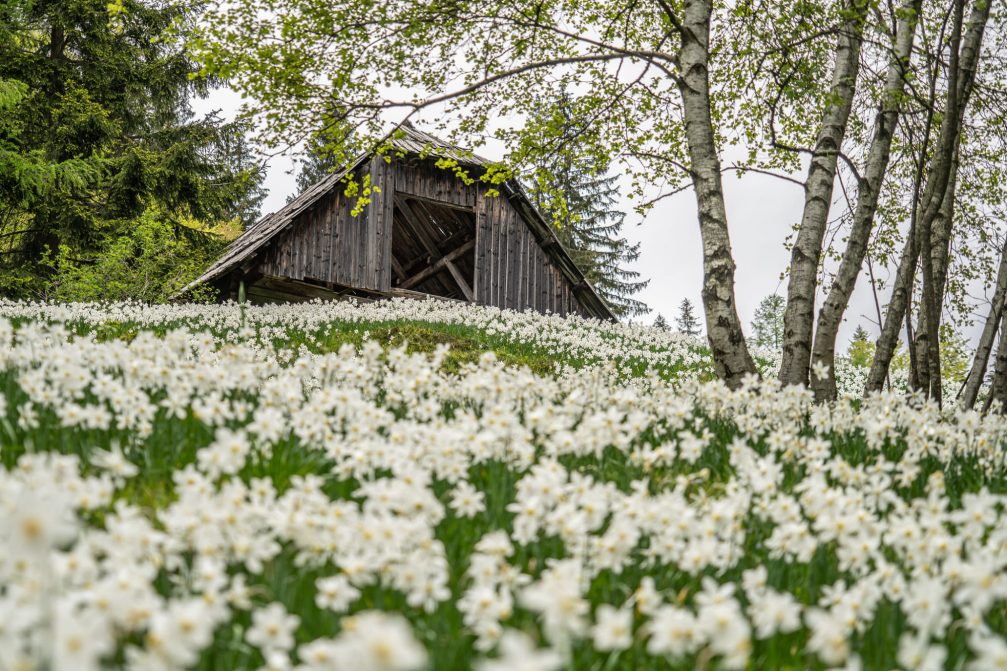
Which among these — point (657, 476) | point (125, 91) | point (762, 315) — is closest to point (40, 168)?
point (125, 91)

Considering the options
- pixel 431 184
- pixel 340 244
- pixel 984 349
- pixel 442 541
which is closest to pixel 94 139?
pixel 340 244

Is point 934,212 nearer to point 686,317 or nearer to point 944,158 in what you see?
point 944,158

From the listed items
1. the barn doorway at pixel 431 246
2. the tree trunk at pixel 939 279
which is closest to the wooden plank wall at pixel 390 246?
the barn doorway at pixel 431 246

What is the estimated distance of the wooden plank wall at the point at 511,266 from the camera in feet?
69.8

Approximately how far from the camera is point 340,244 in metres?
19.2

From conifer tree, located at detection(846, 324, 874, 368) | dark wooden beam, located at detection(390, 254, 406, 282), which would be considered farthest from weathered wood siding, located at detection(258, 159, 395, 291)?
conifer tree, located at detection(846, 324, 874, 368)

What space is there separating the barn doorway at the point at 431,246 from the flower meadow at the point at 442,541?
1842 cm

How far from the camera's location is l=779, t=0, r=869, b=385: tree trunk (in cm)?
810

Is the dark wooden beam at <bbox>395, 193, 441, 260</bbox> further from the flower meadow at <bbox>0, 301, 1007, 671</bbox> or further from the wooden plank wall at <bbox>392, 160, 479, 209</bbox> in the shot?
the flower meadow at <bbox>0, 301, 1007, 671</bbox>

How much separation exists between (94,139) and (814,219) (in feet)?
70.4

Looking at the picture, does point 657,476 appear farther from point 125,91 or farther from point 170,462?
point 125,91

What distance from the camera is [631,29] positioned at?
43.5 feet

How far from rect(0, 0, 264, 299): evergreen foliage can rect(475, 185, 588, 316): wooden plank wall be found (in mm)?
7044

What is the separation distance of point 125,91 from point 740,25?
2120 centimetres
